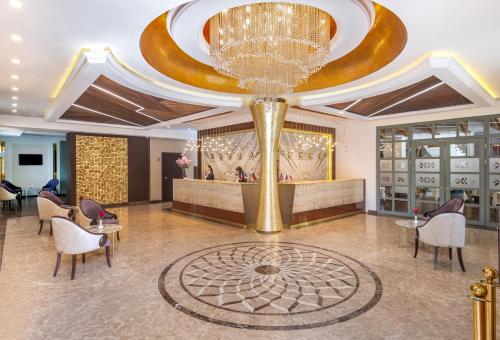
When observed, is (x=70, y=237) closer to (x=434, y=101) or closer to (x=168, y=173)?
(x=434, y=101)

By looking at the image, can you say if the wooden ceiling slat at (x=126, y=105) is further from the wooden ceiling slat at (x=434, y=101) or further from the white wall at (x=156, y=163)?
the wooden ceiling slat at (x=434, y=101)

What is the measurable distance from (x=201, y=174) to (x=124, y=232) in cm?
465

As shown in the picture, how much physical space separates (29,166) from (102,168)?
21.3 ft

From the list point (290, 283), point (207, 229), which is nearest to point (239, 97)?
point (207, 229)

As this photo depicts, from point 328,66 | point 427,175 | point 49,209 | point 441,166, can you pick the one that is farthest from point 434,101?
point 49,209

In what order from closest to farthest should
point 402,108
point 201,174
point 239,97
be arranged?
point 239,97, point 402,108, point 201,174

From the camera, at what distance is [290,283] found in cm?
399

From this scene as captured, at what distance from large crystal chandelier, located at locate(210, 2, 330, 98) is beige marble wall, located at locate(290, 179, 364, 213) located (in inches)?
132

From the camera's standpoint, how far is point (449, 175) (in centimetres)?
816

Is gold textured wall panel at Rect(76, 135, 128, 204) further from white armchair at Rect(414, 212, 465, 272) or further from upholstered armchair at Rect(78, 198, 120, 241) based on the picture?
white armchair at Rect(414, 212, 465, 272)

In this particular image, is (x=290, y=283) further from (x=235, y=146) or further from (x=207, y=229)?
(x=235, y=146)

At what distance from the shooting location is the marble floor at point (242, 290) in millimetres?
2912

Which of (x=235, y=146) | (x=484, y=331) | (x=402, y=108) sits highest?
(x=402, y=108)

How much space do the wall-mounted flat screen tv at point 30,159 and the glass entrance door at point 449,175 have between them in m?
16.3
